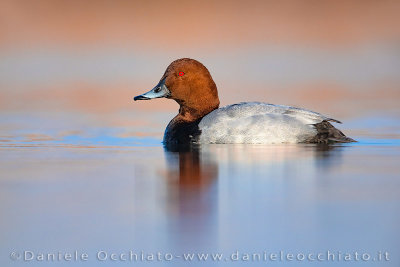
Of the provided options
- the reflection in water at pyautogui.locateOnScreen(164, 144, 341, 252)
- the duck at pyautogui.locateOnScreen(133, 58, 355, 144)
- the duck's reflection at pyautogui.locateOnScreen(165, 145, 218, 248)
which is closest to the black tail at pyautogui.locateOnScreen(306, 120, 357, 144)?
the duck at pyautogui.locateOnScreen(133, 58, 355, 144)

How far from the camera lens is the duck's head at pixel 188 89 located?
8.06 metres

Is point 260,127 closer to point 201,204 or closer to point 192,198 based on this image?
point 192,198

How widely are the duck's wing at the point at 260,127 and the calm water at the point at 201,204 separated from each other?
2.14ft

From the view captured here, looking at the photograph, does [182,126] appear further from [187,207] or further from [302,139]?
[187,207]

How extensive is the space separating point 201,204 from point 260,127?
352 cm

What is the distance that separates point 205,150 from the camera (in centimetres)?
683

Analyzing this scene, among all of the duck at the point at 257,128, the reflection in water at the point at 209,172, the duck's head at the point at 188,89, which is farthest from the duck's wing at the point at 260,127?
the duck's head at the point at 188,89

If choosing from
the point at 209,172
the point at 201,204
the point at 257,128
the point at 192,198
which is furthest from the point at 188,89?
the point at 201,204

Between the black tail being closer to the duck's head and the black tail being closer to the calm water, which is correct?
the calm water

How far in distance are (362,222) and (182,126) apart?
14.3 ft

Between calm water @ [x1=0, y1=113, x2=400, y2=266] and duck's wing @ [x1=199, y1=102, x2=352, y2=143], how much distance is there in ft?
2.14

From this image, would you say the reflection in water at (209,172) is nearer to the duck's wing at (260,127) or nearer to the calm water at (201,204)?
the calm water at (201,204)

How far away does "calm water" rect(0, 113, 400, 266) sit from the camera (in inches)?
125

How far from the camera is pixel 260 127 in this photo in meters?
7.45
